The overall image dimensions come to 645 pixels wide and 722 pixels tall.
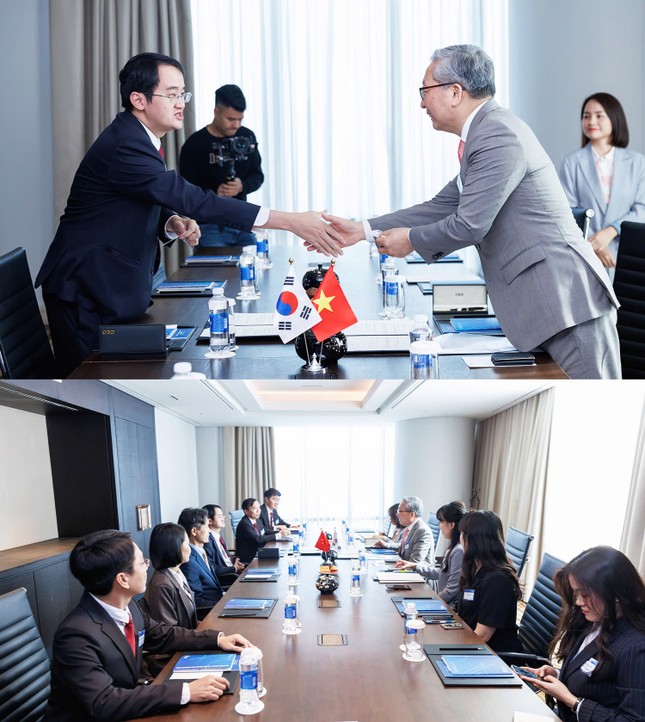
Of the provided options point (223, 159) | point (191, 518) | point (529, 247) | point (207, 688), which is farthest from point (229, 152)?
point (207, 688)

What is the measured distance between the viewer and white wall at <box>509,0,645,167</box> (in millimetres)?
6090

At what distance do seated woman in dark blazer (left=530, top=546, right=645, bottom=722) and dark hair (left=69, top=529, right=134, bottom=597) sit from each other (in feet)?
3.76

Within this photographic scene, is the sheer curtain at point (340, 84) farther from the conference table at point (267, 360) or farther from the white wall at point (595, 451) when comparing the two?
the white wall at point (595, 451)

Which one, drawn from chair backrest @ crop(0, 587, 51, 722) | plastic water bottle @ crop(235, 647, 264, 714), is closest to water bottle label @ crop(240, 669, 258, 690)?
plastic water bottle @ crop(235, 647, 264, 714)

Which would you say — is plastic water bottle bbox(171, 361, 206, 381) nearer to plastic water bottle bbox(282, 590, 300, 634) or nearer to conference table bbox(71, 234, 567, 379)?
conference table bbox(71, 234, 567, 379)

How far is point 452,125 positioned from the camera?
2.46m

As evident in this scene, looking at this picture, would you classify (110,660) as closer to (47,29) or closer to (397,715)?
(397,715)

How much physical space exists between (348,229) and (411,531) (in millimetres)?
1374

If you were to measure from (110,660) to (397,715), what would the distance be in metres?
0.80

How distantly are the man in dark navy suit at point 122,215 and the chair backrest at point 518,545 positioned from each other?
4.56 ft

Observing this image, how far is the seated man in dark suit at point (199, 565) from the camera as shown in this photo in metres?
1.90

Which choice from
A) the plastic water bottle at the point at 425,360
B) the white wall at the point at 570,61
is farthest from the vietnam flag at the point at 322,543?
the white wall at the point at 570,61

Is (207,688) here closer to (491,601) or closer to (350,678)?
(350,678)

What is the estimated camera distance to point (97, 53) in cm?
647
